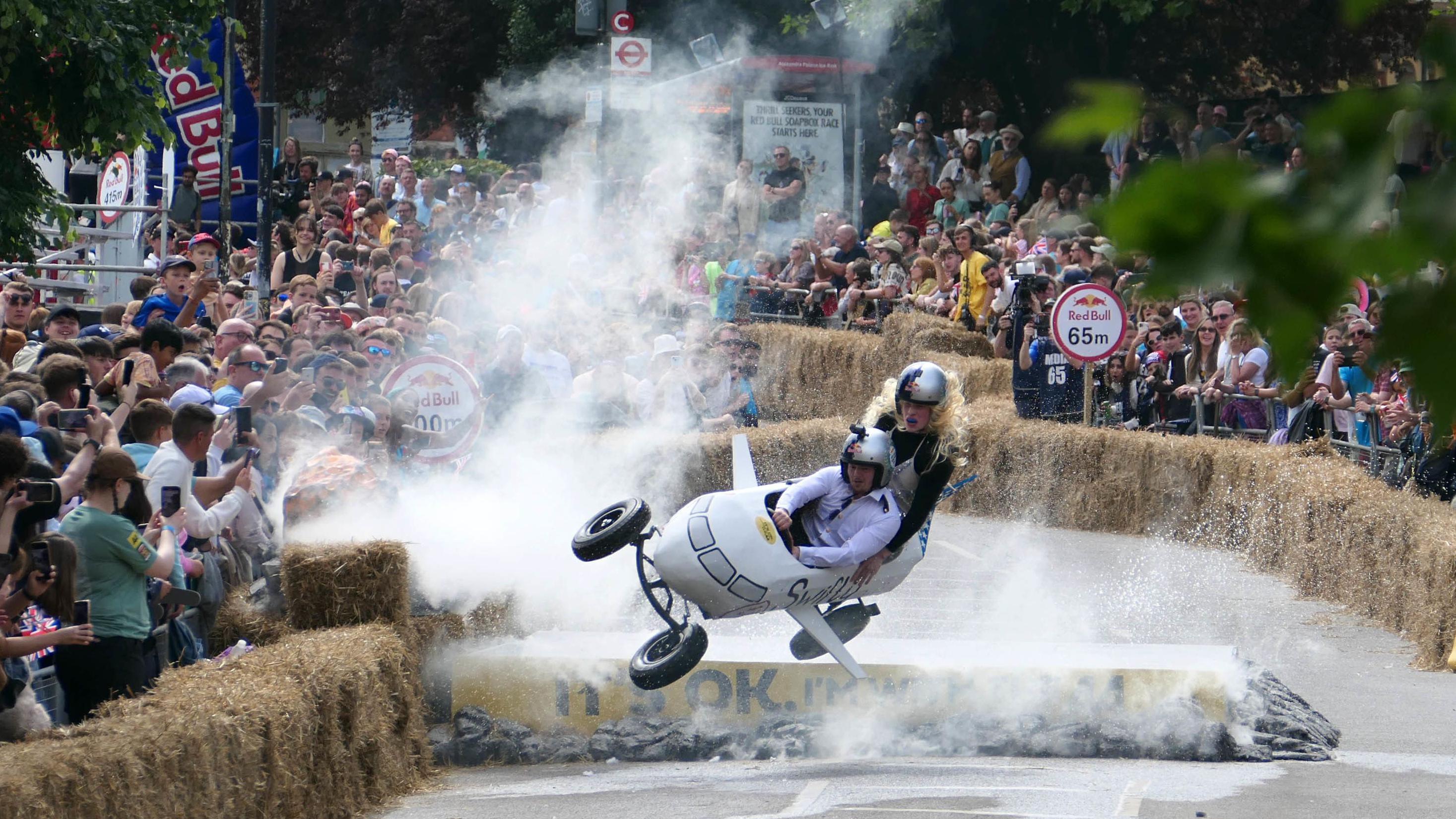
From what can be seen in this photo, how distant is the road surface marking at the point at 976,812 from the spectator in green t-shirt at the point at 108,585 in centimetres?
360

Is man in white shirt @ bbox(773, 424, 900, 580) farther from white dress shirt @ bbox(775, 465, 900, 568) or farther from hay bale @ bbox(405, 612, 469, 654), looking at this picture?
hay bale @ bbox(405, 612, 469, 654)

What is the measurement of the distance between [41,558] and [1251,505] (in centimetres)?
1197

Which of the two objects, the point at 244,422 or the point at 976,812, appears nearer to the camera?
the point at 976,812

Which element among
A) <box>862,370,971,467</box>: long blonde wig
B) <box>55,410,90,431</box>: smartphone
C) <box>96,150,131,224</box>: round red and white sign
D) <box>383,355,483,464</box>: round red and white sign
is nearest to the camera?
<box>55,410,90,431</box>: smartphone

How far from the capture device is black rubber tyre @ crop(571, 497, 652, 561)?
30.6 feet

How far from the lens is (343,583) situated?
998 cm

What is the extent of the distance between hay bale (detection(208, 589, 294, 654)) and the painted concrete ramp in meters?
1.43

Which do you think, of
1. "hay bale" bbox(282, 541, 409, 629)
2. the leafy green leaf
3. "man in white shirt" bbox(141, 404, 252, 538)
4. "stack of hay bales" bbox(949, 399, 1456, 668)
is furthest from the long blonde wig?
the leafy green leaf

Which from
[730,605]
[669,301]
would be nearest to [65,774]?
[730,605]

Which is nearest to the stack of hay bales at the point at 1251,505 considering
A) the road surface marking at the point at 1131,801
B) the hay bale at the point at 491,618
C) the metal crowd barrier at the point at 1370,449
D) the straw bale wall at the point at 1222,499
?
the straw bale wall at the point at 1222,499

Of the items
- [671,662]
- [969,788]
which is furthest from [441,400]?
[969,788]

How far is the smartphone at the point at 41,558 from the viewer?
661cm

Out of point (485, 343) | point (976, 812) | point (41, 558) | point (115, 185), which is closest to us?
point (41, 558)

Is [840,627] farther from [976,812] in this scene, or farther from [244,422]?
[244,422]
